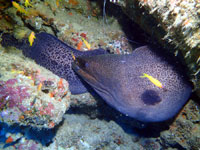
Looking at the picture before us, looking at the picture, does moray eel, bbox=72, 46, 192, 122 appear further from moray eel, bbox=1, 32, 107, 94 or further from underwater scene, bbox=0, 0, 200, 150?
moray eel, bbox=1, 32, 107, 94

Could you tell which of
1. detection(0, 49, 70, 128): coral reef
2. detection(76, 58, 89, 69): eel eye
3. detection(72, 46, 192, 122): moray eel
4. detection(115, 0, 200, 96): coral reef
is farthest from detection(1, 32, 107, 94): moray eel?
detection(115, 0, 200, 96): coral reef

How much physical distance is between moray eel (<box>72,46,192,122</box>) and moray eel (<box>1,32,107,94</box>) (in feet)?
1.80

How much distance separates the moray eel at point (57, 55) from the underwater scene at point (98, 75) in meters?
0.03

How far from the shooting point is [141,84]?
3.44 metres

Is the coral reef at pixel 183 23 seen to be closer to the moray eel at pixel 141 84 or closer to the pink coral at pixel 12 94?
the moray eel at pixel 141 84

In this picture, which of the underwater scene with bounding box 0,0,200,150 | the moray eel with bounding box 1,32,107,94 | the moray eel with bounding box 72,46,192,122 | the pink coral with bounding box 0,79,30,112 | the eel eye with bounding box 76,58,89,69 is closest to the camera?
the pink coral with bounding box 0,79,30,112

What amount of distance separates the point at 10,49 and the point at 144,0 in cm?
404

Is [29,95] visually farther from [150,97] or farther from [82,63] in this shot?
[150,97]

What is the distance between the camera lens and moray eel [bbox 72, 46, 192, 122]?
10.9ft

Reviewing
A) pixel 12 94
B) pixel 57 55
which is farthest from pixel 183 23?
pixel 12 94

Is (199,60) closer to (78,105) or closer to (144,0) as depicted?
(144,0)

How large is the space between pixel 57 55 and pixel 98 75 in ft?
4.62

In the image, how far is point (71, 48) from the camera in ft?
13.0

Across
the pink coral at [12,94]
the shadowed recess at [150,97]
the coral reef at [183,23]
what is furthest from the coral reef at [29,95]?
the coral reef at [183,23]
